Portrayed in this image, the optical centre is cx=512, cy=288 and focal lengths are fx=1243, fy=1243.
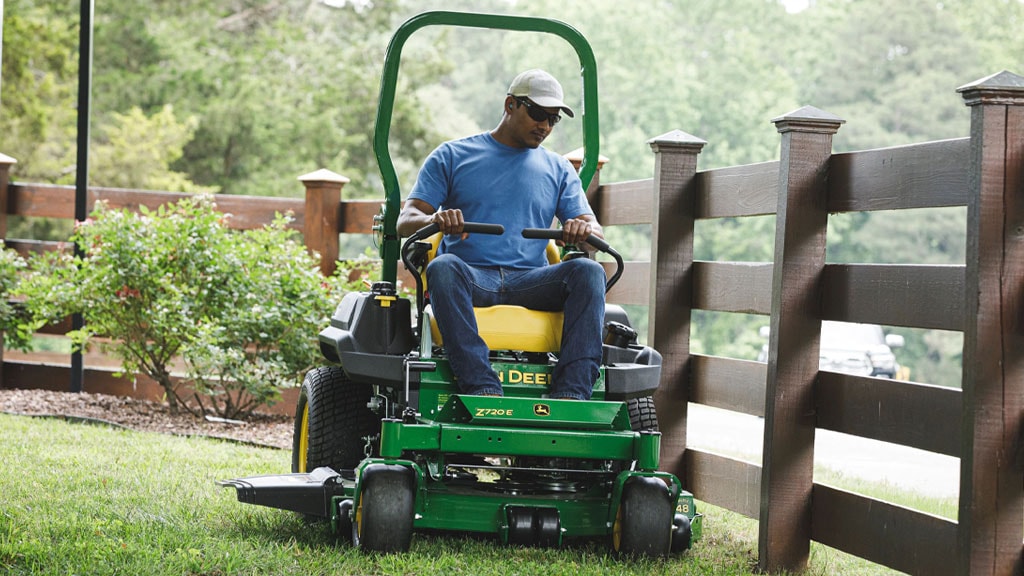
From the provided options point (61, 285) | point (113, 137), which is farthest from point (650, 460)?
point (113, 137)

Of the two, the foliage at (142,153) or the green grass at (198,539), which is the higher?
the foliage at (142,153)

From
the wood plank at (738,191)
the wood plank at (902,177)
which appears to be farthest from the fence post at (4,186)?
the wood plank at (902,177)

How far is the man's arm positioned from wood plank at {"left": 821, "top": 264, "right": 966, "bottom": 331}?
52.9 inches

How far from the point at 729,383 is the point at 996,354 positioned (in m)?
2.00

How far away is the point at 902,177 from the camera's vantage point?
4066mm

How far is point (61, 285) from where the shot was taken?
7953 millimetres

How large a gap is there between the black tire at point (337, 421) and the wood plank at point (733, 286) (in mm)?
1567

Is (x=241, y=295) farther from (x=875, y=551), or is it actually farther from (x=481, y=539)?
(x=875, y=551)

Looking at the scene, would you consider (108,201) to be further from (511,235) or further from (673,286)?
(511,235)

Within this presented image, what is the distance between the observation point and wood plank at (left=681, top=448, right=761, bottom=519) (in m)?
5.01

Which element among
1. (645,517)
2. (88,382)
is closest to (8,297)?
(88,382)

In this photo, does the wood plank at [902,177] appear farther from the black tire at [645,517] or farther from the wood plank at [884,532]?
the black tire at [645,517]

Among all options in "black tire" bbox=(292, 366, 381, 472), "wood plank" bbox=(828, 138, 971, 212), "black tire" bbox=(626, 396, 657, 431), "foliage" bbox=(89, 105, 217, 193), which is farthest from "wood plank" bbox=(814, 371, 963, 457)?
"foliage" bbox=(89, 105, 217, 193)

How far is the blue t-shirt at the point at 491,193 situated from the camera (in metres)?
4.75
